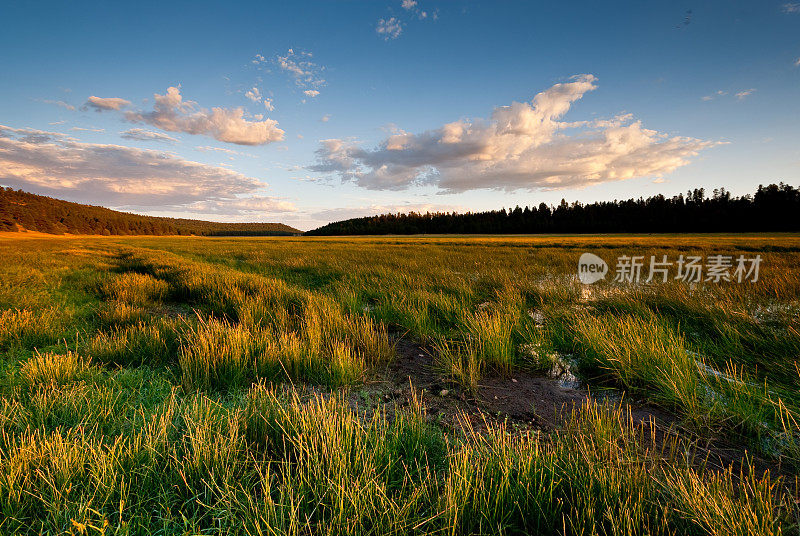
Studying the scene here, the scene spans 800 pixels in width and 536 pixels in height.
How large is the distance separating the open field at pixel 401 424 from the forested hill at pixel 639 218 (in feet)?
299

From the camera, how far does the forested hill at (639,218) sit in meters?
69.2

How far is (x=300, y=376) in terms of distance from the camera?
315 cm

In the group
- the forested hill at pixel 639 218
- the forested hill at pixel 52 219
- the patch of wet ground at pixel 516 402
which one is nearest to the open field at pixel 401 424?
the patch of wet ground at pixel 516 402

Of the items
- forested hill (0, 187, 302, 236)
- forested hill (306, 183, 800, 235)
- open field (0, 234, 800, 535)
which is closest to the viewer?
open field (0, 234, 800, 535)

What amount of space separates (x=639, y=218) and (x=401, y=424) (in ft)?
339

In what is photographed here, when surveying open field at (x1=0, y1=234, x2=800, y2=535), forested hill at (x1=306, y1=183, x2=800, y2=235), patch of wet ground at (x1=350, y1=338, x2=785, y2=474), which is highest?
forested hill at (x1=306, y1=183, x2=800, y2=235)

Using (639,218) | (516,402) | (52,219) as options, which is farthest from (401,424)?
(52,219)

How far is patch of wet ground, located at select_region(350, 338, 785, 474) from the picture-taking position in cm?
228

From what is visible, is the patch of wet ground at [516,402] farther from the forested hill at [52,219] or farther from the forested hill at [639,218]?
the forested hill at [52,219]

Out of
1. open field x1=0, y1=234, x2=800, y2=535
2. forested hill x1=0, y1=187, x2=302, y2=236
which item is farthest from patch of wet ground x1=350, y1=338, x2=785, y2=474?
forested hill x1=0, y1=187, x2=302, y2=236

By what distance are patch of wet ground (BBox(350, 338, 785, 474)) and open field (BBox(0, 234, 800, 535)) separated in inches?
1.0

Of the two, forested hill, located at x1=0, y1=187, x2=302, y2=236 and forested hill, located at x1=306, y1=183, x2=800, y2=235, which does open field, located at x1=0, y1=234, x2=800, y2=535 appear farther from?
forested hill, located at x1=0, y1=187, x2=302, y2=236

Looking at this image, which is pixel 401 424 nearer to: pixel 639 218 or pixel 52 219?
pixel 639 218

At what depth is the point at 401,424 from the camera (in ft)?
6.90
